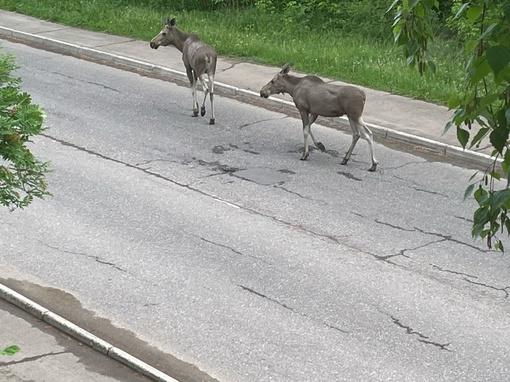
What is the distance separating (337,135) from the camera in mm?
18078

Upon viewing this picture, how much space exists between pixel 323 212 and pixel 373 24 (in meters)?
12.8

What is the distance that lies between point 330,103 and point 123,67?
27.6 feet

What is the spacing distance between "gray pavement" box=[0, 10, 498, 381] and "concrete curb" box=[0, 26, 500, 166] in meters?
0.02

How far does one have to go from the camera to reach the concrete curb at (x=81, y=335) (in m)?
9.27

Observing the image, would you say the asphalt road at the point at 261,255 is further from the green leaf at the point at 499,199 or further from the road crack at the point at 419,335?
the green leaf at the point at 499,199

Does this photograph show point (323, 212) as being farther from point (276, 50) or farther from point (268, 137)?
point (276, 50)

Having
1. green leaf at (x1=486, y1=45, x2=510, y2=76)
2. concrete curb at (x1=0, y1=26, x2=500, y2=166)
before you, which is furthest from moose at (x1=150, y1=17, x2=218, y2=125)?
green leaf at (x1=486, y1=45, x2=510, y2=76)

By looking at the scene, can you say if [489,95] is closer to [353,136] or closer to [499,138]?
[499,138]

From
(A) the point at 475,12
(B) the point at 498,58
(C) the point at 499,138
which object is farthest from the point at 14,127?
(B) the point at 498,58

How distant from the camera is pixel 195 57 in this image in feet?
60.6

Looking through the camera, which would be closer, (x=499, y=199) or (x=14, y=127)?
(x=499, y=199)

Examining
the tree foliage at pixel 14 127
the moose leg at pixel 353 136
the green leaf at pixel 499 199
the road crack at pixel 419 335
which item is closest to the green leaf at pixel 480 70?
the green leaf at pixel 499 199

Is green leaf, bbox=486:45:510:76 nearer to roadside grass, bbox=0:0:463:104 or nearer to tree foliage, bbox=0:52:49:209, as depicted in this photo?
tree foliage, bbox=0:52:49:209

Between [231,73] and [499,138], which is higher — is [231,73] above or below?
below
